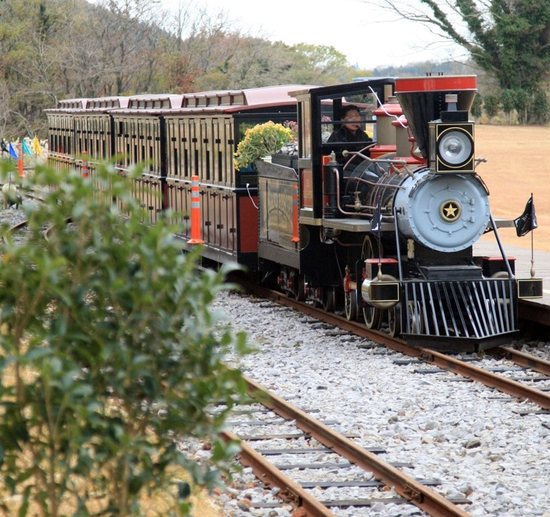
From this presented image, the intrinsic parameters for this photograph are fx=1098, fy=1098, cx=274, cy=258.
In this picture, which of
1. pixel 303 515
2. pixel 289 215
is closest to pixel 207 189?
pixel 289 215

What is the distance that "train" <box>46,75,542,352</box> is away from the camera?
1022cm

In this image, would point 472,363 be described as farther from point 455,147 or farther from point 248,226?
point 248,226

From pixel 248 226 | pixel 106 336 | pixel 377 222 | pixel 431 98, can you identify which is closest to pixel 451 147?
pixel 431 98

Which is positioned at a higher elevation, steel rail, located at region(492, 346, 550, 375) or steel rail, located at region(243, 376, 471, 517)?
steel rail, located at region(243, 376, 471, 517)

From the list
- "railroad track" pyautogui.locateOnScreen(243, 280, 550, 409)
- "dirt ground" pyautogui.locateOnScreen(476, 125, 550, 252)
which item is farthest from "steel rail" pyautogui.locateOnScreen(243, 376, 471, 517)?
"dirt ground" pyautogui.locateOnScreen(476, 125, 550, 252)

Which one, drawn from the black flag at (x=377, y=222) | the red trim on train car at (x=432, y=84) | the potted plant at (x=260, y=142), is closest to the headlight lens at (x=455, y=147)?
the red trim on train car at (x=432, y=84)

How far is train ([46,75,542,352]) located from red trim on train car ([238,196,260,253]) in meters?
0.01

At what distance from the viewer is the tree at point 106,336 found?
3219 mm

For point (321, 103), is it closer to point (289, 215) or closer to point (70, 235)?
point (289, 215)

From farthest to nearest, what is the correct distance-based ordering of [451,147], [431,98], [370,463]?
[431,98], [451,147], [370,463]

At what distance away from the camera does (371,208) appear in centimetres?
1111

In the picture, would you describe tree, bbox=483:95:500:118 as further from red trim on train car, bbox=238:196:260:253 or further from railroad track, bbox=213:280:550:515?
railroad track, bbox=213:280:550:515

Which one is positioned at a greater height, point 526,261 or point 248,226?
point 248,226

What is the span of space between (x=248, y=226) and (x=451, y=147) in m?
4.34
